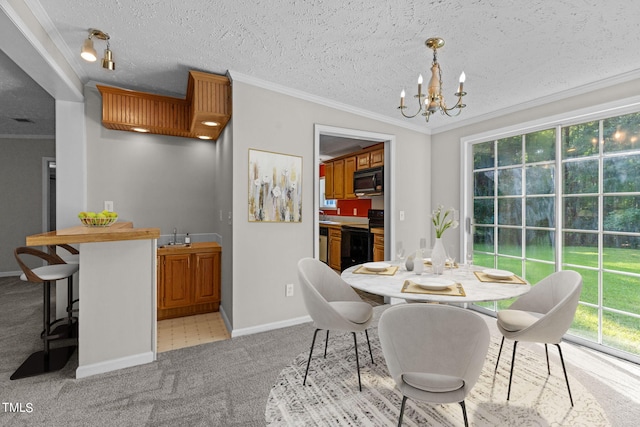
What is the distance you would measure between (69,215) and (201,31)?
7.80ft

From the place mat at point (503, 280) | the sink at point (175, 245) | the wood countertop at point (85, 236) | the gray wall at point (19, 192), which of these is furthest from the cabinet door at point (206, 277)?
the gray wall at point (19, 192)

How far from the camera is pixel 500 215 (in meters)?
3.44

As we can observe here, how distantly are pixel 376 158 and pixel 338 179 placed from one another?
1276 millimetres

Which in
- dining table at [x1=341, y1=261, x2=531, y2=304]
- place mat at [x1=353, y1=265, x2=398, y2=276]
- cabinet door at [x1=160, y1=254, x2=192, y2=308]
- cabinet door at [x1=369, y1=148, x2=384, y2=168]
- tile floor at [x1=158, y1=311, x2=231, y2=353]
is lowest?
tile floor at [x1=158, y1=311, x2=231, y2=353]

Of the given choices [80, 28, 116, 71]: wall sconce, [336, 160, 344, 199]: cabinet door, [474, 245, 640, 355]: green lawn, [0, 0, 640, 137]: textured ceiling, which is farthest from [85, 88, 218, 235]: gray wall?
[474, 245, 640, 355]: green lawn

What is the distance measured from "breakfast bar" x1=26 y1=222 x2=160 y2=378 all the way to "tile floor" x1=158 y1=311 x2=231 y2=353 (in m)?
0.38

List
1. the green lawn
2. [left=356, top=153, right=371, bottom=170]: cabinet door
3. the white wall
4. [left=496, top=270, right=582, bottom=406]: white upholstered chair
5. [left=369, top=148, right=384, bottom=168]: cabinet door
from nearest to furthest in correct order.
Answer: [left=496, top=270, right=582, bottom=406]: white upholstered chair → the green lawn → the white wall → [left=369, top=148, right=384, bottom=168]: cabinet door → [left=356, top=153, right=371, bottom=170]: cabinet door

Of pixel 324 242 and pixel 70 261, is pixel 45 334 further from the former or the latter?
pixel 324 242

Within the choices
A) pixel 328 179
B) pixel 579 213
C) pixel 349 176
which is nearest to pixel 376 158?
pixel 349 176

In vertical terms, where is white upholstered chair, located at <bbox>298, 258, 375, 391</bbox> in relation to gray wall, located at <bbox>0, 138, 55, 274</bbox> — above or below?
below

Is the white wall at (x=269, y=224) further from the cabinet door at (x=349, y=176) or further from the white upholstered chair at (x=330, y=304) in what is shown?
the cabinet door at (x=349, y=176)

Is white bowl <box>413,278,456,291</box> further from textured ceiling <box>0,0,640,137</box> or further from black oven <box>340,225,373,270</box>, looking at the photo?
black oven <box>340,225,373,270</box>

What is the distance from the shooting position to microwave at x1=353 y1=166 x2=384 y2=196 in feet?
14.8

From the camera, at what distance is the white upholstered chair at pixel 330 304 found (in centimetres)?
188
